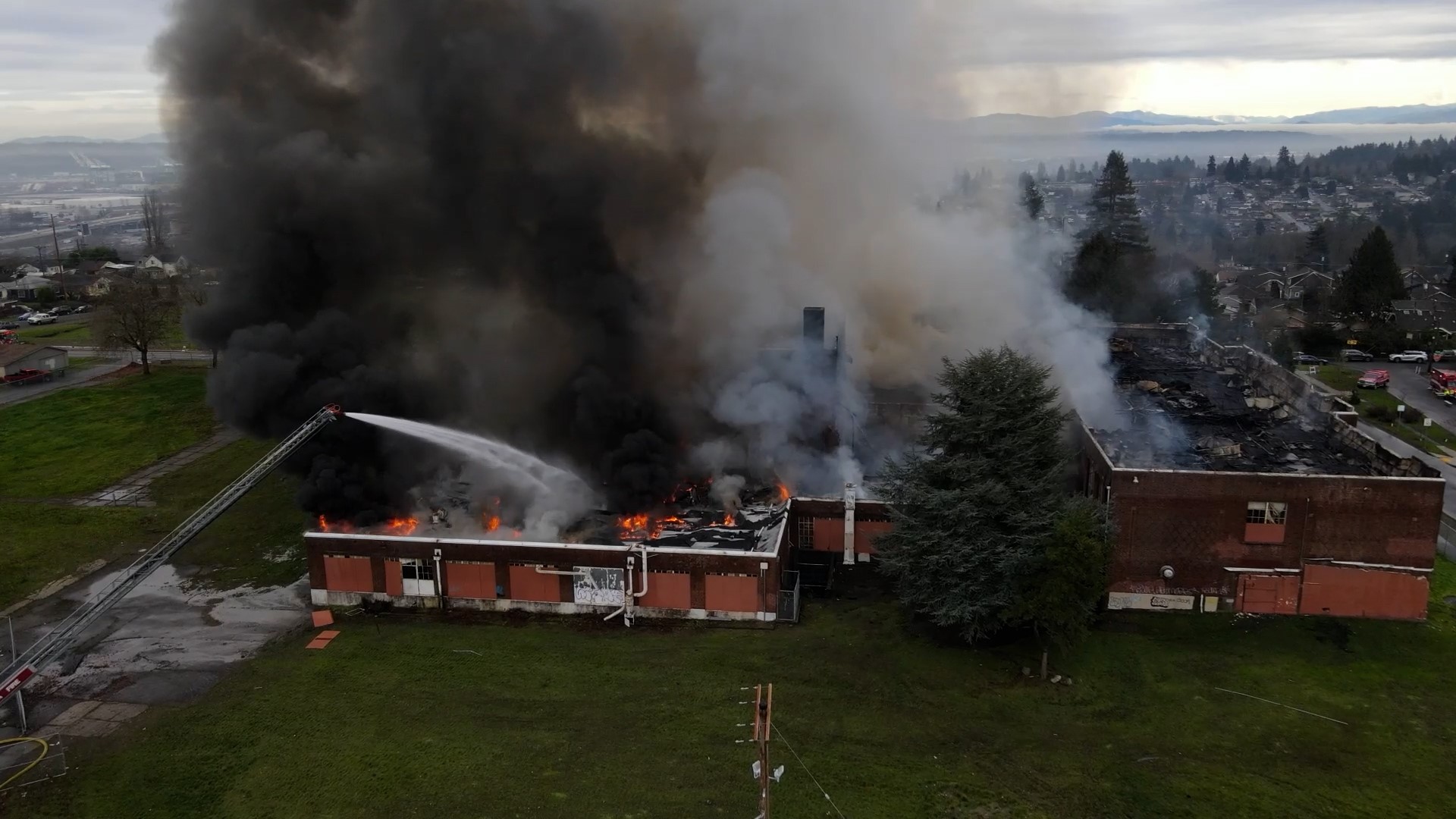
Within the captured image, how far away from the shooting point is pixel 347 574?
79.0 feet

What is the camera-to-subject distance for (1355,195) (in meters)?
154

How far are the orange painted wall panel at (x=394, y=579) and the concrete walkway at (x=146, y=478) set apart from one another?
1425 centimetres

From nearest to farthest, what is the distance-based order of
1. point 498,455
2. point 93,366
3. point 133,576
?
point 133,576, point 498,455, point 93,366

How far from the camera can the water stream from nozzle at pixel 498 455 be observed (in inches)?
1046

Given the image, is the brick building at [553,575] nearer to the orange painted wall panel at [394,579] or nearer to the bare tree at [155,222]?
the orange painted wall panel at [394,579]

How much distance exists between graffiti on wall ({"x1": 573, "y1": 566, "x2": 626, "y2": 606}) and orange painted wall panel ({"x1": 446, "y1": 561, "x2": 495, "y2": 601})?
2129 millimetres

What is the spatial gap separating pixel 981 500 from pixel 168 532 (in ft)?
80.9

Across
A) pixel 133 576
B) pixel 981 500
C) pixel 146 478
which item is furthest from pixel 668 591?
pixel 146 478

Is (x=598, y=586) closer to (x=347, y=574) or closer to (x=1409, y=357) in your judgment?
(x=347, y=574)

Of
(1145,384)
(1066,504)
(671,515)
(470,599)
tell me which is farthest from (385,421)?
(1145,384)

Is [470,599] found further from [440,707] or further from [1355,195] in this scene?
[1355,195]

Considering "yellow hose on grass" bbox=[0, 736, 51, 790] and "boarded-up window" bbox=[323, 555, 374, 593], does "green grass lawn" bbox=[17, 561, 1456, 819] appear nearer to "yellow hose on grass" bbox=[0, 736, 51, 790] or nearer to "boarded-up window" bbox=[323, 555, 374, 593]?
"yellow hose on grass" bbox=[0, 736, 51, 790]

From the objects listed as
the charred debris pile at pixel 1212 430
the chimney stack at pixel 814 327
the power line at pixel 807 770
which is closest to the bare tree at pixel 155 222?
the chimney stack at pixel 814 327

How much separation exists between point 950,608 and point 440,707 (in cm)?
1077
